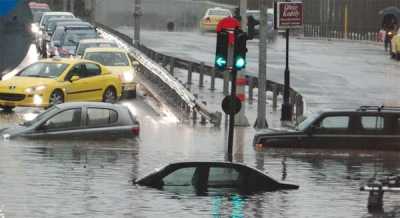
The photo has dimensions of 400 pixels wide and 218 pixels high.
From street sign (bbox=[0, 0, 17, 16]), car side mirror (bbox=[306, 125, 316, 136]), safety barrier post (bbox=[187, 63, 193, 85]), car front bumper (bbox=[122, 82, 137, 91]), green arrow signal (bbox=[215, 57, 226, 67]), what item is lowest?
safety barrier post (bbox=[187, 63, 193, 85])

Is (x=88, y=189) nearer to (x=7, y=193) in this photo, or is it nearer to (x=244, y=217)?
(x=7, y=193)

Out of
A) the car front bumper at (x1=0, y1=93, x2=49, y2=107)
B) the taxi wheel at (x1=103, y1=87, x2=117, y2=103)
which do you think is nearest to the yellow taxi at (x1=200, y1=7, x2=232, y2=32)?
the taxi wheel at (x1=103, y1=87, x2=117, y2=103)

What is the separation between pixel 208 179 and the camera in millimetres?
18547

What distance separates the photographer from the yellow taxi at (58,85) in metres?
33.0

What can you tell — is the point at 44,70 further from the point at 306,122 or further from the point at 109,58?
the point at 306,122

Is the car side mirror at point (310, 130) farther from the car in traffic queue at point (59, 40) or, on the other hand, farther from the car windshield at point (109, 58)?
the car in traffic queue at point (59, 40)

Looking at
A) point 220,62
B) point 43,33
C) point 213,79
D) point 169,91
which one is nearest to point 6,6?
point 220,62

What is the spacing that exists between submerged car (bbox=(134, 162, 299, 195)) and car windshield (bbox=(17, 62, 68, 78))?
1644cm

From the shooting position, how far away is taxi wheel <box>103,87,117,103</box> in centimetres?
3584

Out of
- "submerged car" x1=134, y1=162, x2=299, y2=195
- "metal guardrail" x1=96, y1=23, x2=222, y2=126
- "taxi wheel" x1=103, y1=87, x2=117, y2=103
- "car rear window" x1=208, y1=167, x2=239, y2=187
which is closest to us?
"submerged car" x1=134, y1=162, x2=299, y2=195

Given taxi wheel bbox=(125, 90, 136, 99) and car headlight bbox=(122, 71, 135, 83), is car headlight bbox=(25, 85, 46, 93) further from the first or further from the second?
taxi wheel bbox=(125, 90, 136, 99)

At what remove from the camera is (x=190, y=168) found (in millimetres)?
18422

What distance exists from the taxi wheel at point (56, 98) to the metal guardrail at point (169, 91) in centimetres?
381

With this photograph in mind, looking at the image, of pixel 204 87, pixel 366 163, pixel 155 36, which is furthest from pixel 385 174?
pixel 155 36
